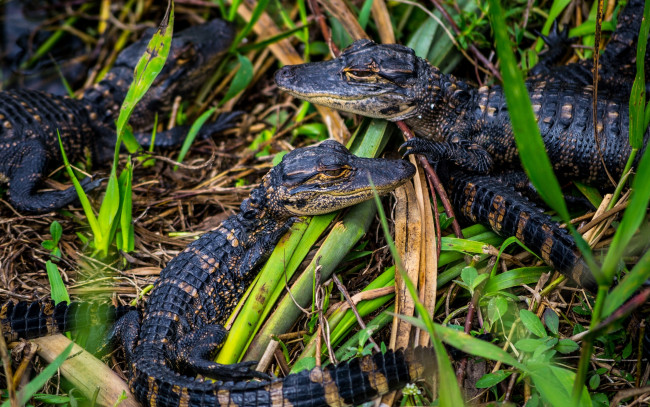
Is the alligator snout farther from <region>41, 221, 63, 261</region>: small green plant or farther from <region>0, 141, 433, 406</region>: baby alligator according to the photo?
<region>41, 221, 63, 261</region>: small green plant

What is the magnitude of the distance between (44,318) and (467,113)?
2.72 m

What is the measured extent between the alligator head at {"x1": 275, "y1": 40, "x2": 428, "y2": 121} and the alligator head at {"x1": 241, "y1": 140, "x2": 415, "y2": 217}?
507 millimetres

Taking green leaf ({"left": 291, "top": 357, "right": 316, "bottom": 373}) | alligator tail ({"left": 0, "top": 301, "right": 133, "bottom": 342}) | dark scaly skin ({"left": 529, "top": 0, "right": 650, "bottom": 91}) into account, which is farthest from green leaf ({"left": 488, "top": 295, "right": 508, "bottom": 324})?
alligator tail ({"left": 0, "top": 301, "right": 133, "bottom": 342})

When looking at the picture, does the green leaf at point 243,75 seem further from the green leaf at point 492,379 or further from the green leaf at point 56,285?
the green leaf at point 492,379

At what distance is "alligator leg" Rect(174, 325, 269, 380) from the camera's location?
8.05 ft

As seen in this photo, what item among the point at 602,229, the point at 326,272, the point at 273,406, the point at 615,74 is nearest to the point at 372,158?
the point at 326,272

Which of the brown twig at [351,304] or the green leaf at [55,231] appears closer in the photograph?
the brown twig at [351,304]

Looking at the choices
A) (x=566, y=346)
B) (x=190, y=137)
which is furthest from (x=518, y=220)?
(x=190, y=137)

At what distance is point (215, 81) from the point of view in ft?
14.6

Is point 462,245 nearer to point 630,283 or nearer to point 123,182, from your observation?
point 630,283

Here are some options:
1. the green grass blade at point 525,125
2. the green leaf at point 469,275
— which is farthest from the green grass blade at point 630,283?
the green leaf at point 469,275

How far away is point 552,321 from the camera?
2.37m

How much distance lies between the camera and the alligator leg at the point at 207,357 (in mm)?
2455

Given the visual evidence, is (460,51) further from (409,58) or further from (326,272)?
(326,272)
